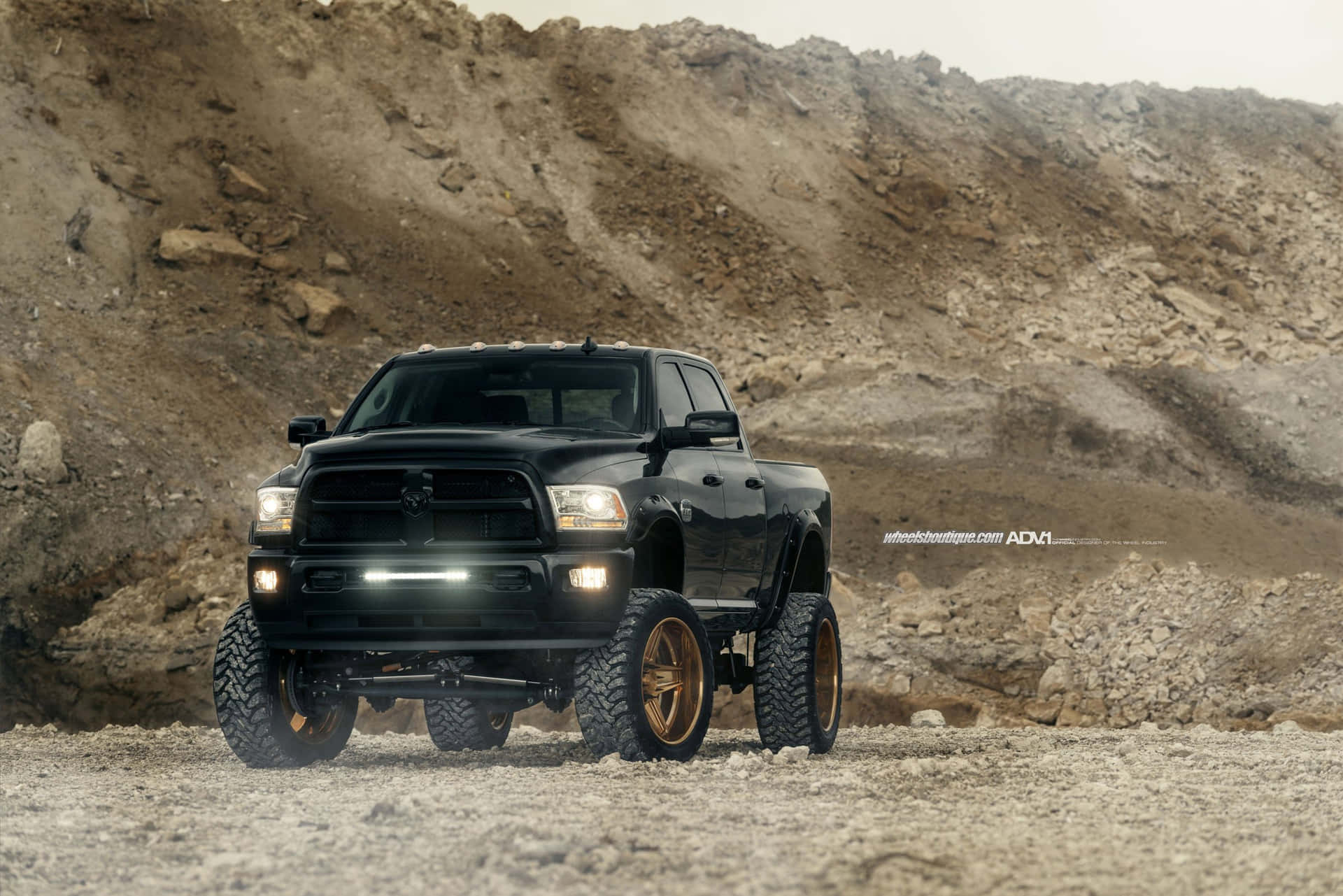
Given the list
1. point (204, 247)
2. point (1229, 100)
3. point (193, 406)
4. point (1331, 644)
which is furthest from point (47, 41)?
point (1229, 100)

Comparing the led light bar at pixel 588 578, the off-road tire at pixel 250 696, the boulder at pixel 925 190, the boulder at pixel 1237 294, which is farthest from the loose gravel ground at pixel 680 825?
the boulder at pixel 925 190

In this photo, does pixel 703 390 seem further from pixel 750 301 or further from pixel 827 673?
pixel 750 301

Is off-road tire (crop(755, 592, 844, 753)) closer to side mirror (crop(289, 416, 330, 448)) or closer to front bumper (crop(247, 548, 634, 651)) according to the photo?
front bumper (crop(247, 548, 634, 651))

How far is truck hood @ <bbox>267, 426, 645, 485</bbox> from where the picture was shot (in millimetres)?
7734

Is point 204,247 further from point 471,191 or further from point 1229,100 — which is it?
point 1229,100

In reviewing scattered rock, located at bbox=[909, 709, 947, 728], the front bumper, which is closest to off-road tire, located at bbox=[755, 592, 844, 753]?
the front bumper

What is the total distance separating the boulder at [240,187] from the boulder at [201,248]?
2.12 meters

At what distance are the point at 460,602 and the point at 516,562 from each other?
1.17 ft

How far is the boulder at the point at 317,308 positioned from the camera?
112ft

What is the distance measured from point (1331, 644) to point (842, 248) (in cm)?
2753

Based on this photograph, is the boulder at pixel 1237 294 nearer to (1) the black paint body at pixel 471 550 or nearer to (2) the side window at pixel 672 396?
(2) the side window at pixel 672 396

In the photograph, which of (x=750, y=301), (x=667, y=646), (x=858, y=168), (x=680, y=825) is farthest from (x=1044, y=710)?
(x=858, y=168)

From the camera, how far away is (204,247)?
34938 millimetres

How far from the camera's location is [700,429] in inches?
333
